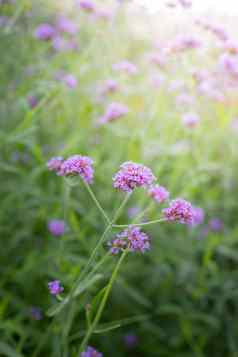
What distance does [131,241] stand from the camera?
1283 mm

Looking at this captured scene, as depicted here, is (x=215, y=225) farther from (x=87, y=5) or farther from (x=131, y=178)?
(x=131, y=178)

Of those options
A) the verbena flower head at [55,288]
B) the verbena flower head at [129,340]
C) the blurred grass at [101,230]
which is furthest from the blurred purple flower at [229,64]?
the verbena flower head at [55,288]

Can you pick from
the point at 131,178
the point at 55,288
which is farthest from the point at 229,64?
the point at 55,288

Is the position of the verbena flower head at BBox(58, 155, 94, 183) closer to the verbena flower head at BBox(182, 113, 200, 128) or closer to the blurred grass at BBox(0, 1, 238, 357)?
the blurred grass at BBox(0, 1, 238, 357)

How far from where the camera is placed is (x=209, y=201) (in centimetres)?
315

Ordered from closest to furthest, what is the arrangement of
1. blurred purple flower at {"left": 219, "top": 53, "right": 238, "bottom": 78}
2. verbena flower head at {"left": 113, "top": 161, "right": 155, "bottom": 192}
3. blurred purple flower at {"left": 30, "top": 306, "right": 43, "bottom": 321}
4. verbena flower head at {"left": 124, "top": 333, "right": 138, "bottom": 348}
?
verbena flower head at {"left": 113, "top": 161, "right": 155, "bottom": 192} < blurred purple flower at {"left": 30, "top": 306, "right": 43, "bottom": 321} < verbena flower head at {"left": 124, "top": 333, "right": 138, "bottom": 348} < blurred purple flower at {"left": 219, "top": 53, "right": 238, "bottom": 78}

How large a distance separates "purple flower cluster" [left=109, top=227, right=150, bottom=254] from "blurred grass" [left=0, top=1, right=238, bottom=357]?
0.49 meters

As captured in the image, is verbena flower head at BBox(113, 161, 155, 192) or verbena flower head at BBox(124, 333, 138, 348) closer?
verbena flower head at BBox(113, 161, 155, 192)

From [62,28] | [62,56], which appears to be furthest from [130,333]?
[62,28]

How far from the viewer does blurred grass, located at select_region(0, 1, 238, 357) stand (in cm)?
217

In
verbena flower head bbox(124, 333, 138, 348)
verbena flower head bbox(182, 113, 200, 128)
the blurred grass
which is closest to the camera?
the blurred grass

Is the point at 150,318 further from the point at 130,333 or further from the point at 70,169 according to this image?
the point at 70,169

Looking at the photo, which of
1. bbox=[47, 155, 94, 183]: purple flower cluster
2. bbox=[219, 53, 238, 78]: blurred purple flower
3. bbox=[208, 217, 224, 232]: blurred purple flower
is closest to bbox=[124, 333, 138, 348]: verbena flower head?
bbox=[208, 217, 224, 232]: blurred purple flower

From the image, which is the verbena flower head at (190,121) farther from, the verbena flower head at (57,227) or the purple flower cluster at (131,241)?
the purple flower cluster at (131,241)
